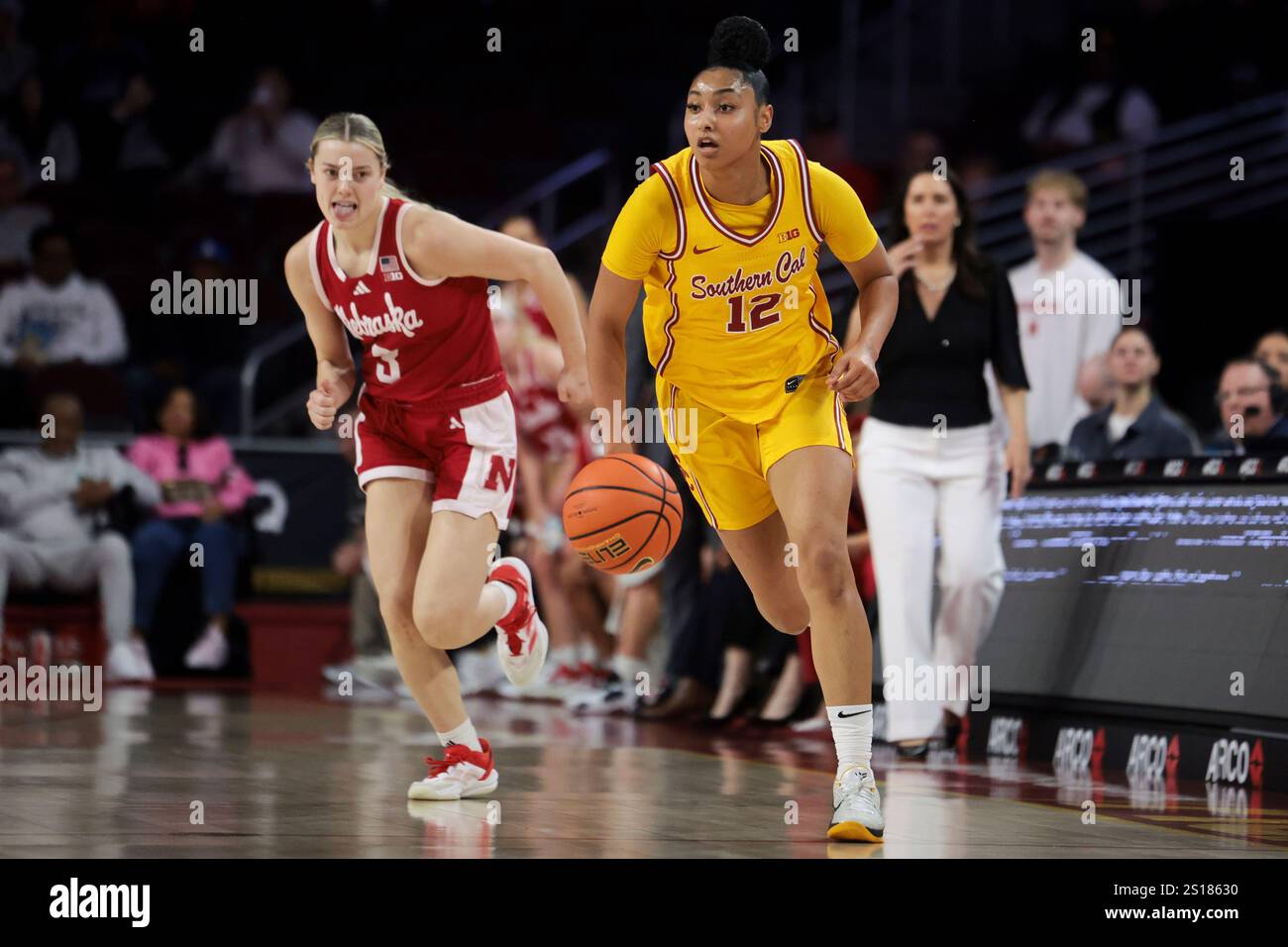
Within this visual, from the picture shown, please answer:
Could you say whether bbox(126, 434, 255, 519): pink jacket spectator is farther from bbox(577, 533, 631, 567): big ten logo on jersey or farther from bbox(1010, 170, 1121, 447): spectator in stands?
bbox(577, 533, 631, 567): big ten logo on jersey

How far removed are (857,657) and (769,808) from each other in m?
0.99

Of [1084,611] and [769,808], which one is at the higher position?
[1084,611]

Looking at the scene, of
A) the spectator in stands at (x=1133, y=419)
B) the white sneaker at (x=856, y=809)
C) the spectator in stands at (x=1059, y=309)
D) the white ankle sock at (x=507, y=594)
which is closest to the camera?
the white sneaker at (x=856, y=809)

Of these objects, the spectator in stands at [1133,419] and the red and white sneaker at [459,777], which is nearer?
the red and white sneaker at [459,777]

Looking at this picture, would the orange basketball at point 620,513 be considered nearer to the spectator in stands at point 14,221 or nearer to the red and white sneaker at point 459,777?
the red and white sneaker at point 459,777

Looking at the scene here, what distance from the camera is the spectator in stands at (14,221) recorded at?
14.0 metres

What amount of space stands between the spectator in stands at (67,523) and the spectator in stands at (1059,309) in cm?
609

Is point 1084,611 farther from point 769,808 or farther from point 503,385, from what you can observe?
point 503,385

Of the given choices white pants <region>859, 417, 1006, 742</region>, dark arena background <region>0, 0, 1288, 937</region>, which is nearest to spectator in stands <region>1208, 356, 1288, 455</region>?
dark arena background <region>0, 0, 1288, 937</region>

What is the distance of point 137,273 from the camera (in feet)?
47.4

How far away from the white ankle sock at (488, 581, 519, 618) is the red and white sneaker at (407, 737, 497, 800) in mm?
491

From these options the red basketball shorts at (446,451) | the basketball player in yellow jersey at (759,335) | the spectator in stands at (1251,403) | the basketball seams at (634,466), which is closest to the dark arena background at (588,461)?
the spectator in stands at (1251,403)
